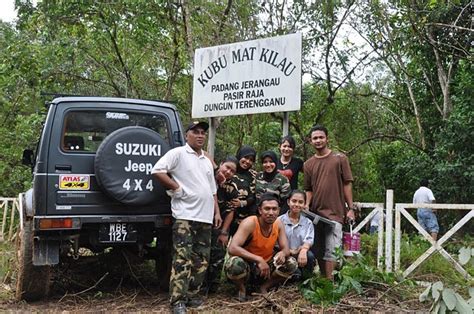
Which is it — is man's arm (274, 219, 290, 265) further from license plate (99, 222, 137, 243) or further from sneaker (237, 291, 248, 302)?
license plate (99, 222, 137, 243)

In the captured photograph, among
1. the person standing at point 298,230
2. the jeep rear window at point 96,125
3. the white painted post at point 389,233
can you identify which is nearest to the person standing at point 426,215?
the white painted post at point 389,233

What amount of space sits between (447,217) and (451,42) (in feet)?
13.0

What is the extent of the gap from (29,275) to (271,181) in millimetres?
2509

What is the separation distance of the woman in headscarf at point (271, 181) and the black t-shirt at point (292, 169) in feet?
0.68

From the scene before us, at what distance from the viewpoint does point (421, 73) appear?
1324 cm

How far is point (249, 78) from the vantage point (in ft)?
23.2

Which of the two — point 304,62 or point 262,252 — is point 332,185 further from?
point 304,62

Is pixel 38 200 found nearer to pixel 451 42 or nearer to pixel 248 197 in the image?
pixel 248 197

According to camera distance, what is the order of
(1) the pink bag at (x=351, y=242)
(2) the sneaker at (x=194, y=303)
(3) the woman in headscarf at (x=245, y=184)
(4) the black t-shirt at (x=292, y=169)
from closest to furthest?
(2) the sneaker at (x=194, y=303), (3) the woman in headscarf at (x=245, y=184), (1) the pink bag at (x=351, y=242), (4) the black t-shirt at (x=292, y=169)

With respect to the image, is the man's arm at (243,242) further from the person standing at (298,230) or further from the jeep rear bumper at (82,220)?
the jeep rear bumper at (82,220)

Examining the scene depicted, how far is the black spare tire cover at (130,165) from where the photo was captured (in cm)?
473

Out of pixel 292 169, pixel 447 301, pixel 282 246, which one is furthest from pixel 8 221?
pixel 447 301

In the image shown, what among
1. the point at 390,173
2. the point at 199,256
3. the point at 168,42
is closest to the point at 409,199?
Result: the point at 390,173

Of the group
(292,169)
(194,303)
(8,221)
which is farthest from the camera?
(8,221)
